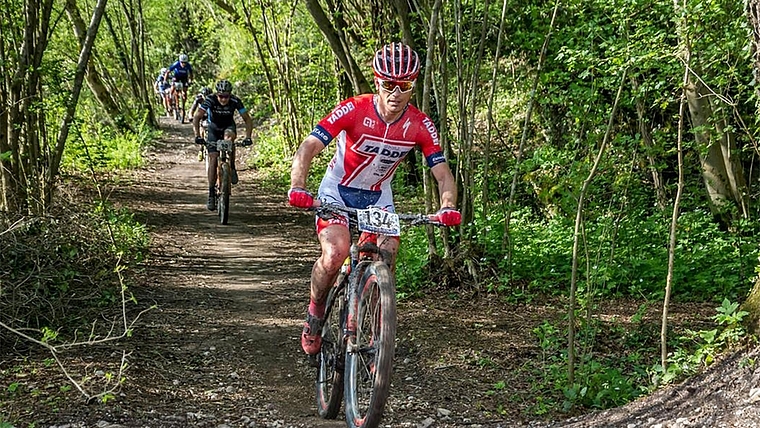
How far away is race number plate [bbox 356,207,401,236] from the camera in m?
4.43

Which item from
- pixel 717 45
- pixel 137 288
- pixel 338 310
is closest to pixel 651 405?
pixel 338 310

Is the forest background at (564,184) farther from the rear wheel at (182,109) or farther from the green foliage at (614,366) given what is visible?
the rear wheel at (182,109)

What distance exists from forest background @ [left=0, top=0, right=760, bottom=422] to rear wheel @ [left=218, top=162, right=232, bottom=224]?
139cm

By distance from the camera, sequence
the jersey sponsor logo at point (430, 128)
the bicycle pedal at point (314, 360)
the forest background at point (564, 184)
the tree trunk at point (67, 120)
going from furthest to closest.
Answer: the tree trunk at point (67, 120) → the forest background at point (564, 184) → the bicycle pedal at point (314, 360) → the jersey sponsor logo at point (430, 128)

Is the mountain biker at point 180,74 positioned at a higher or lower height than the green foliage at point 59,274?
higher

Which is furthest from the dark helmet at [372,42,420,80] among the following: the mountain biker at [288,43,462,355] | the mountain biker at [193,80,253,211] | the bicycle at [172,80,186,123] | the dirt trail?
the bicycle at [172,80,186,123]

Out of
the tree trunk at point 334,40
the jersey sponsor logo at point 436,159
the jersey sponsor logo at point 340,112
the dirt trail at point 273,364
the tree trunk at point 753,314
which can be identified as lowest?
the dirt trail at point 273,364

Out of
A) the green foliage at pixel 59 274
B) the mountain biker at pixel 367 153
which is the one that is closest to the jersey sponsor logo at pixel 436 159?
the mountain biker at pixel 367 153

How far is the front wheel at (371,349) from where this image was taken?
413cm

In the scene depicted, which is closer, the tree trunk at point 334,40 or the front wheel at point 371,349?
the front wheel at point 371,349

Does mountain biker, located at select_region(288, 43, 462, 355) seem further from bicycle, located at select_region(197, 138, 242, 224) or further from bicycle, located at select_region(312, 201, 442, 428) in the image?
bicycle, located at select_region(197, 138, 242, 224)

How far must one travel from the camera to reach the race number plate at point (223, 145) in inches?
454

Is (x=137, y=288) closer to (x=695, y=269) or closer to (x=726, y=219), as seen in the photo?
(x=695, y=269)

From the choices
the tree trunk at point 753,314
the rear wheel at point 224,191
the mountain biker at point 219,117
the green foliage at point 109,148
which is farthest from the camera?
the green foliage at point 109,148
